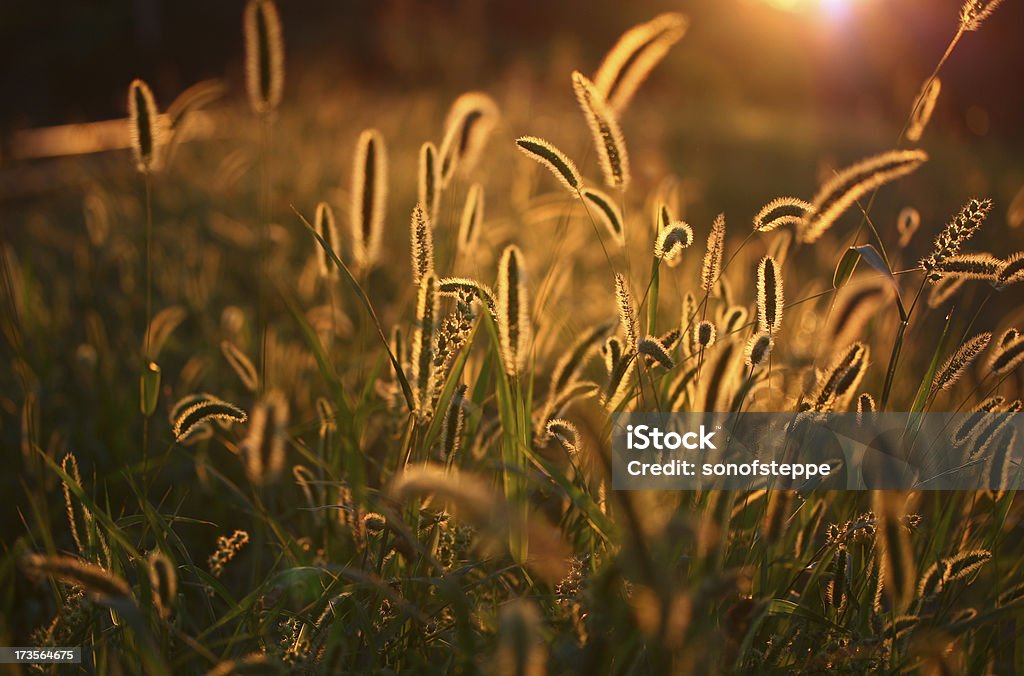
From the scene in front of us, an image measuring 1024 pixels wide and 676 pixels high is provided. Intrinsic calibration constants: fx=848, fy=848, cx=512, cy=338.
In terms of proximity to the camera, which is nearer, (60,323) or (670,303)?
(60,323)

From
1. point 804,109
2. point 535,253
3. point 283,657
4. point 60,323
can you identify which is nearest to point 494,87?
point 804,109

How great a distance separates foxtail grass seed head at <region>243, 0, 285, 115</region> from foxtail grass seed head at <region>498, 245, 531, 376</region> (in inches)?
28.2

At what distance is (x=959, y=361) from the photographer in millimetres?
1377

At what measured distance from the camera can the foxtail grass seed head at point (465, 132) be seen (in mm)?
1846

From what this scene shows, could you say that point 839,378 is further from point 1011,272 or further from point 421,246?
point 421,246

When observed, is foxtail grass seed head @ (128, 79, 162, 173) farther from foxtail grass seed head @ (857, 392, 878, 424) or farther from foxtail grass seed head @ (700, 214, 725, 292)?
foxtail grass seed head @ (857, 392, 878, 424)

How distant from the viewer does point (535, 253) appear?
3.78 m

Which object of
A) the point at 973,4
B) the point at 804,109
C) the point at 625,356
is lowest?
the point at 625,356

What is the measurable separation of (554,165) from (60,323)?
226 centimetres

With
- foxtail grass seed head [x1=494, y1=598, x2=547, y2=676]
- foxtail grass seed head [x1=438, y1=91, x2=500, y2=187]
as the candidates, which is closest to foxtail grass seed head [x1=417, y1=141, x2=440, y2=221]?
foxtail grass seed head [x1=438, y1=91, x2=500, y2=187]

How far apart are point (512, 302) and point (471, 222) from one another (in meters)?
0.66

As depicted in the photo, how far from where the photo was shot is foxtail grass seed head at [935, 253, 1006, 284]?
132cm

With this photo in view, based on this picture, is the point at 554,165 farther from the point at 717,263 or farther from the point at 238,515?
the point at 238,515

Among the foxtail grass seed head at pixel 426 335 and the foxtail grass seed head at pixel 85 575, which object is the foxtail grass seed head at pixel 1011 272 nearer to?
the foxtail grass seed head at pixel 426 335
